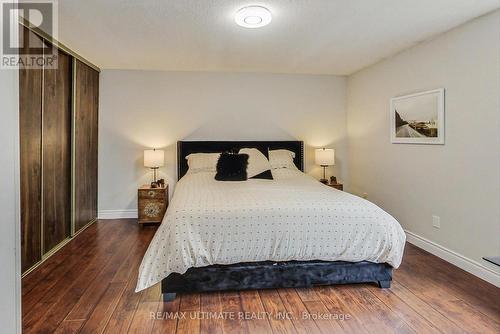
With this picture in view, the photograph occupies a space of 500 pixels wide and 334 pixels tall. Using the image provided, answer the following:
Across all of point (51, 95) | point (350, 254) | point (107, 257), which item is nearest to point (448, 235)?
point (350, 254)

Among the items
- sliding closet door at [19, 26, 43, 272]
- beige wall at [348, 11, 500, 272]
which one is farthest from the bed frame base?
sliding closet door at [19, 26, 43, 272]

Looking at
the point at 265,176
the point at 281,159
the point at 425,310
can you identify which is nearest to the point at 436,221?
the point at 425,310

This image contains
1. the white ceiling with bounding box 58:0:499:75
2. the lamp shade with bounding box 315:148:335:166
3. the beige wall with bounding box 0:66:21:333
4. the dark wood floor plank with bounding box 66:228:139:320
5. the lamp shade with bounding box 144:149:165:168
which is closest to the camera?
the beige wall with bounding box 0:66:21:333

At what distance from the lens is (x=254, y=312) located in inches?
87.8

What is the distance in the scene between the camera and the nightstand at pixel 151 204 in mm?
4418

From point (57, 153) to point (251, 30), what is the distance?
2.40m

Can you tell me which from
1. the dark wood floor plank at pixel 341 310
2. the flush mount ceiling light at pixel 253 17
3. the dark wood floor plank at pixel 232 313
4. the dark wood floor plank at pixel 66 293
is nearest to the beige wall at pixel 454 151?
the dark wood floor plank at pixel 341 310

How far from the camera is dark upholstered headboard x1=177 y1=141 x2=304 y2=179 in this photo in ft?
15.8

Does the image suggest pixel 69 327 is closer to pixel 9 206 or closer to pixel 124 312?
pixel 124 312

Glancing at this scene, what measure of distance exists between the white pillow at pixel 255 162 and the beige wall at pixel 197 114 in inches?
18.4

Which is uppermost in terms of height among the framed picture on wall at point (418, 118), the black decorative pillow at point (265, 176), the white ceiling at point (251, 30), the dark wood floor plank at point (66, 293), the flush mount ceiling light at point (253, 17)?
the white ceiling at point (251, 30)

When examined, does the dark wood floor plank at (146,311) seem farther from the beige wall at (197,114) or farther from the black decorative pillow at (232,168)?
the beige wall at (197,114)

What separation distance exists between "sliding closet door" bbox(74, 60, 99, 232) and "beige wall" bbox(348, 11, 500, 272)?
3843 mm

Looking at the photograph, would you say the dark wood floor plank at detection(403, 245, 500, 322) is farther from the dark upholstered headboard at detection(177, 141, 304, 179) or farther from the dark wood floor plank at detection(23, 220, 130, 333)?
the dark wood floor plank at detection(23, 220, 130, 333)
